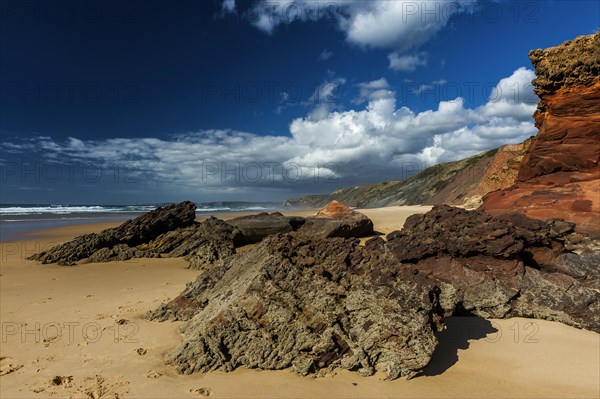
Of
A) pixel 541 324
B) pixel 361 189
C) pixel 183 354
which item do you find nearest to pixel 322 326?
pixel 183 354

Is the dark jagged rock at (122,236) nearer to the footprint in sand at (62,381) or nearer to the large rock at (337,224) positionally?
the large rock at (337,224)

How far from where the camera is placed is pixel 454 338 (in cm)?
490

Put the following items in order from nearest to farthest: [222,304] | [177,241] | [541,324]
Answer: [222,304], [541,324], [177,241]

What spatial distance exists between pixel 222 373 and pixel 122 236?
11617mm

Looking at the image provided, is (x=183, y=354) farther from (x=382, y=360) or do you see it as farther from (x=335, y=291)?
(x=382, y=360)

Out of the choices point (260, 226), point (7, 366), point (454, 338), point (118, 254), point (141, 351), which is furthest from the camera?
point (260, 226)

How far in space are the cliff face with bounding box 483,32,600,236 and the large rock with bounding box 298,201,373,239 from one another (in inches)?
237

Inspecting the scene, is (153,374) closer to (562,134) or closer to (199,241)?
(199,241)

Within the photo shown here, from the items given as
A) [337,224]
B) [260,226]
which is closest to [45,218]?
[260,226]

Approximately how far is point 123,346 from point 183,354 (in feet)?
4.17

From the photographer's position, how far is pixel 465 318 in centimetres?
555

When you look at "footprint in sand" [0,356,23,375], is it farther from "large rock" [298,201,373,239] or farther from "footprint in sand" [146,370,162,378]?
"large rock" [298,201,373,239]

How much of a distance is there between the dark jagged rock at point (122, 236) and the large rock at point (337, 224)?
5.47m

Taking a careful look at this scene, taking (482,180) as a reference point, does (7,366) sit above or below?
below
